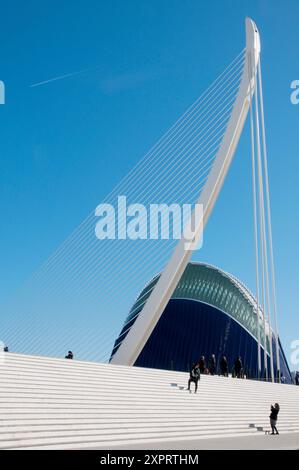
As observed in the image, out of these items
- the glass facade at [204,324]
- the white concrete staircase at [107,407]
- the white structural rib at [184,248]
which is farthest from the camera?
the glass facade at [204,324]

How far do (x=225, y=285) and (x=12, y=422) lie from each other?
153 ft

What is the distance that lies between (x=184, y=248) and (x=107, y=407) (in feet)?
30.3

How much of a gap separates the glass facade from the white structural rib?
102 ft

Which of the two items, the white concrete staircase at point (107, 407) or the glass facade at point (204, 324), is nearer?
the white concrete staircase at point (107, 407)

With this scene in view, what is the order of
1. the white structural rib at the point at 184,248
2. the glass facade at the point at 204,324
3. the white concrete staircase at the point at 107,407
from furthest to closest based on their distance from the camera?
the glass facade at the point at 204,324 < the white structural rib at the point at 184,248 < the white concrete staircase at the point at 107,407

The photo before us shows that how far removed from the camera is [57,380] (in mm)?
12727

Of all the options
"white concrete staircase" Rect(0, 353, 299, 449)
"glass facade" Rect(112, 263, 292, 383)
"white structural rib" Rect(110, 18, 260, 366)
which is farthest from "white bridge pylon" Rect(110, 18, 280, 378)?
"glass facade" Rect(112, 263, 292, 383)

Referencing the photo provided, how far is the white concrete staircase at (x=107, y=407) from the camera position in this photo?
1049cm

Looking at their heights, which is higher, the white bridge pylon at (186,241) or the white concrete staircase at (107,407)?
the white bridge pylon at (186,241)

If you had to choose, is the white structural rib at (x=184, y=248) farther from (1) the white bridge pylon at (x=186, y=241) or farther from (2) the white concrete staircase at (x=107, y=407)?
(2) the white concrete staircase at (x=107, y=407)

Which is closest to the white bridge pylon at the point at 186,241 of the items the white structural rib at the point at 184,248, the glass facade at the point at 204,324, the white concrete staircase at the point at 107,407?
the white structural rib at the point at 184,248
